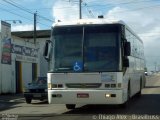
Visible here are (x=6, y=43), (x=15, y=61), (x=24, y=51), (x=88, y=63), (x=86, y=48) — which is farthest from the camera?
(x=24, y=51)

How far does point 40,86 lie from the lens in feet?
86.0

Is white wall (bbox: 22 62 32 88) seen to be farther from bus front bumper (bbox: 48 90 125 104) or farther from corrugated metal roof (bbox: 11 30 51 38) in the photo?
bus front bumper (bbox: 48 90 125 104)

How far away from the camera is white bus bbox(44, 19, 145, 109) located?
681 inches

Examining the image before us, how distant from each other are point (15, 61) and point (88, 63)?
77.6ft

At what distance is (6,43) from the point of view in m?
37.9

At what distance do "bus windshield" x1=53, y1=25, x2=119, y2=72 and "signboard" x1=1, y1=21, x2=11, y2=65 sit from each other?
1977cm

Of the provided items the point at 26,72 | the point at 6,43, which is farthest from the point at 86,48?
the point at 26,72

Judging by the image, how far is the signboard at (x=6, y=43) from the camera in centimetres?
3716

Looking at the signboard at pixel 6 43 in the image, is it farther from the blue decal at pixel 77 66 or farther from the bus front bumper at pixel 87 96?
the blue decal at pixel 77 66

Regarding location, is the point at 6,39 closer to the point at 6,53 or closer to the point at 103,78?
the point at 6,53

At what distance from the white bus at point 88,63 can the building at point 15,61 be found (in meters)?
19.7

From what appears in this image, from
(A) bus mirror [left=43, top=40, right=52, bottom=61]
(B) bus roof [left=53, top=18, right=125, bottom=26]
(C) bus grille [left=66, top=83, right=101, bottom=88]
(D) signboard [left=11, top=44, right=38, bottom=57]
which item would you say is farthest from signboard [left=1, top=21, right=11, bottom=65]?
(C) bus grille [left=66, top=83, right=101, bottom=88]

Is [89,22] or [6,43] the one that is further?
[6,43]

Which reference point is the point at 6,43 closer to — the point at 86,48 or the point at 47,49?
the point at 47,49
